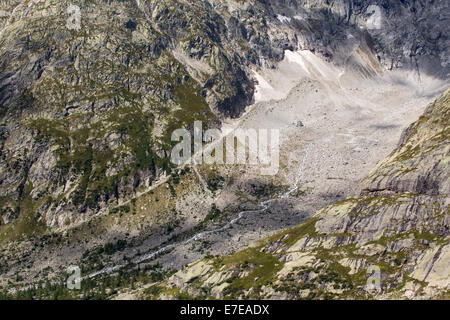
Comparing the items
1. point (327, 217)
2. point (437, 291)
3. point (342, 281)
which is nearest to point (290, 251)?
point (327, 217)

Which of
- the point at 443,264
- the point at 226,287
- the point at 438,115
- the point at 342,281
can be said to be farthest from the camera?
the point at 438,115

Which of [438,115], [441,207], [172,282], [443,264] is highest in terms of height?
[438,115]
